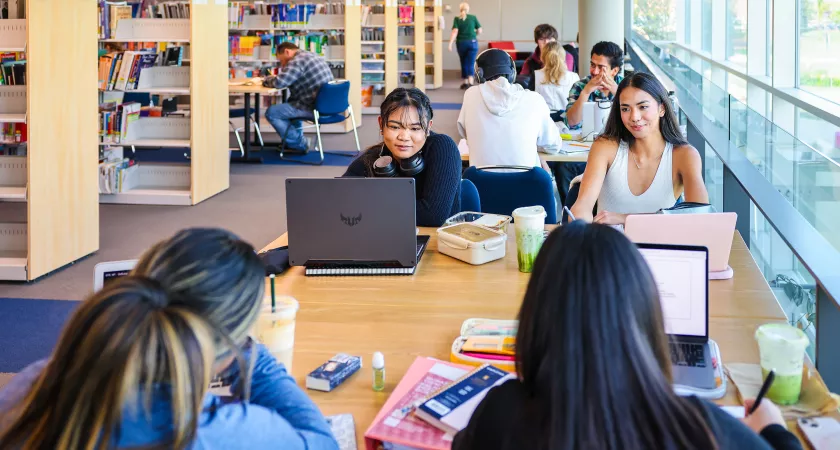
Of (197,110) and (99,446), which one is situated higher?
(197,110)

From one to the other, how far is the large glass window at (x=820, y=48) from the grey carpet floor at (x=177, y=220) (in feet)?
11.8

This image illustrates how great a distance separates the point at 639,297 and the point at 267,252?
66.5 inches

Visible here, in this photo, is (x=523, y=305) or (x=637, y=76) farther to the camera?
(x=637, y=76)

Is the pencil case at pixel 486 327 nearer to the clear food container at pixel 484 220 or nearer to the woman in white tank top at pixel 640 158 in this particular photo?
the clear food container at pixel 484 220

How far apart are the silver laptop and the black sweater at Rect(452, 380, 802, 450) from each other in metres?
0.62

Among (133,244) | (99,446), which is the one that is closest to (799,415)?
(99,446)

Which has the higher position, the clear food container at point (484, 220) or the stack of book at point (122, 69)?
the stack of book at point (122, 69)

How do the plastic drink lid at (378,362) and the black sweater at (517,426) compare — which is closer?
the black sweater at (517,426)

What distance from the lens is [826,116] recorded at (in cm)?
437

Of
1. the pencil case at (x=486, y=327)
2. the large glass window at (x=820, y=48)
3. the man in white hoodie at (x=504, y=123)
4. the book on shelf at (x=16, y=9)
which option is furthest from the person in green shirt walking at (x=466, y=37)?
the pencil case at (x=486, y=327)

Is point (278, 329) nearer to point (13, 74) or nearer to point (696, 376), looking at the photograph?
point (696, 376)

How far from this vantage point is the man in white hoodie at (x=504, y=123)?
15.9 feet

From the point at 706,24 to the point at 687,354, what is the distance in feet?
33.1

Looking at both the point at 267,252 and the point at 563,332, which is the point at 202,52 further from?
the point at 563,332
